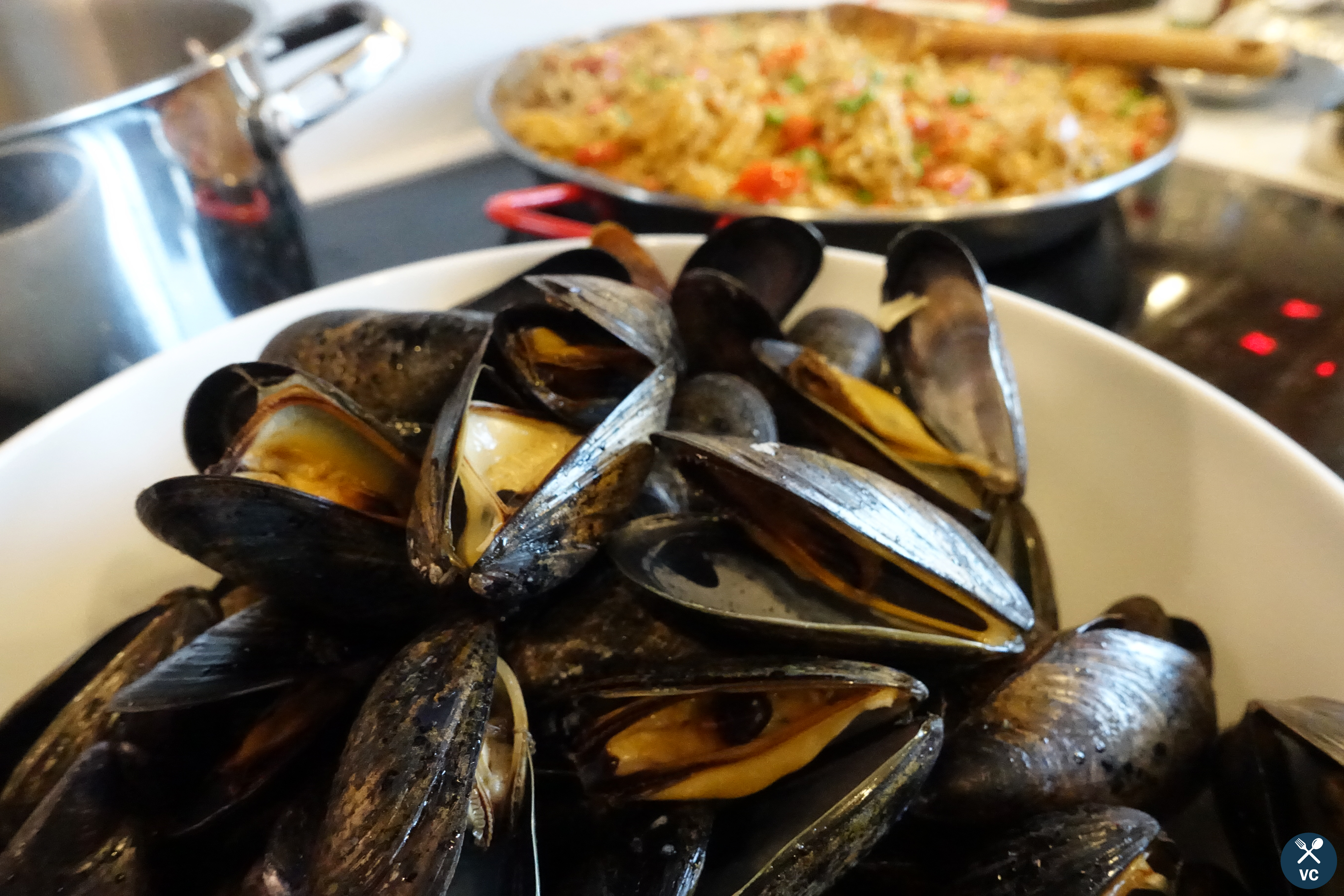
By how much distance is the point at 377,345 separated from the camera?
66cm

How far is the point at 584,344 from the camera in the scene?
65 cm

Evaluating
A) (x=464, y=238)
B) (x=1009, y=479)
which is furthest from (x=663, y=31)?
(x=1009, y=479)

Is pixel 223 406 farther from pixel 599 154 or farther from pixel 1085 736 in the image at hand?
pixel 599 154

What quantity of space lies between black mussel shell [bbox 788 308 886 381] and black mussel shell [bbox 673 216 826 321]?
0.15ft

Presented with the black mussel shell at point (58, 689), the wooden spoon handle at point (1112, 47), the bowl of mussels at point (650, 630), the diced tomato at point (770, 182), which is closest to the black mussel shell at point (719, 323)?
the bowl of mussels at point (650, 630)

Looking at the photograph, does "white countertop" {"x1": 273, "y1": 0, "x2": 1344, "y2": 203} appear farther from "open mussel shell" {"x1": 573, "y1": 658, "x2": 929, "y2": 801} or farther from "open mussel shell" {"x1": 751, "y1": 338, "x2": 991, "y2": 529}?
"open mussel shell" {"x1": 573, "y1": 658, "x2": 929, "y2": 801}

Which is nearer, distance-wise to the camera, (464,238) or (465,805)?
(465,805)

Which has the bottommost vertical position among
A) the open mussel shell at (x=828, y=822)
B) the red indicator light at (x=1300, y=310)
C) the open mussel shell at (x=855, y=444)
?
the red indicator light at (x=1300, y=310)

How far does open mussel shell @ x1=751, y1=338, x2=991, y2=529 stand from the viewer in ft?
2.12

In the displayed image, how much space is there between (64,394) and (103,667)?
1.84 feet

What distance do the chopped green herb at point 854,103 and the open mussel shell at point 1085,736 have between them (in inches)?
48.8

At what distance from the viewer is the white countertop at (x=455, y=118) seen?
73.5 inches

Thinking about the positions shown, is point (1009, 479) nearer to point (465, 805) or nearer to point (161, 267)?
point (465, 805)

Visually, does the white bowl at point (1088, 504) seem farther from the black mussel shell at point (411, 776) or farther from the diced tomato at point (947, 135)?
the diced tomato at point (947, 135)
